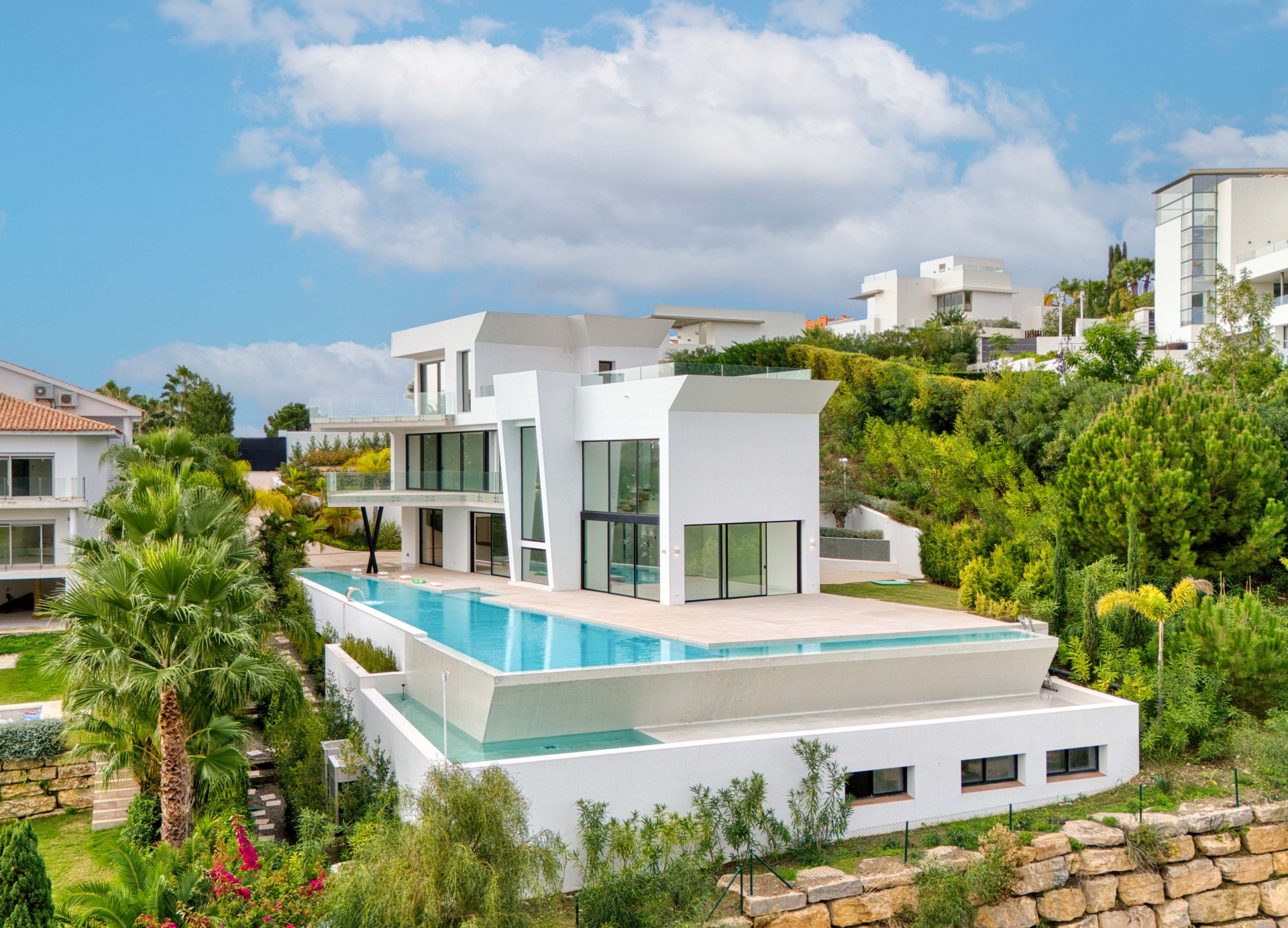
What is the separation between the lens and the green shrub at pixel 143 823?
1408 cm

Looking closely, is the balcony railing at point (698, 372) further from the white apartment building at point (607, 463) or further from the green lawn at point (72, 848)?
the green lawn at point (72, 848)

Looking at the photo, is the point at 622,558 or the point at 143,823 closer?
the point at 143,823

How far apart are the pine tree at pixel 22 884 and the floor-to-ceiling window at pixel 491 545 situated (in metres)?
17.7

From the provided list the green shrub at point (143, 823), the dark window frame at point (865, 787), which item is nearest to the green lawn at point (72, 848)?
the green shrub at point (143, 823)

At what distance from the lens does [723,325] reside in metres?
64.8

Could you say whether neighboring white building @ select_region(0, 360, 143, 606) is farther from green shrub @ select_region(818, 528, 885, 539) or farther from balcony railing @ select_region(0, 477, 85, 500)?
green shrub @ select_region(818, 528, 885, 539)

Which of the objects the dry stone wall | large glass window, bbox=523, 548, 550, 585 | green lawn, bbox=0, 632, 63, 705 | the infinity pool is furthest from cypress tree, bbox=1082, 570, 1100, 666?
green lawn, bbox=0, 632, 63, 705

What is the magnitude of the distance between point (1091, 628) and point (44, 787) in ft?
65.2

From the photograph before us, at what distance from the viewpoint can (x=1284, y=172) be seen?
47.6 metres

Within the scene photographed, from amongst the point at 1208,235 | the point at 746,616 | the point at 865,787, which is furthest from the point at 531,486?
the point at 1208,235

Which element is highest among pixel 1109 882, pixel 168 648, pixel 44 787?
pixel 168 648

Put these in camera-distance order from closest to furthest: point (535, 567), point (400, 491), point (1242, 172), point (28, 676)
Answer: point (28, 676)
point (535, 567)
point (400, 491)
point (1242, 172)

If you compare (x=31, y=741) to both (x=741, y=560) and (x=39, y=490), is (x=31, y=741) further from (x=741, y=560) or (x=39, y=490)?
(x=39, y=490)

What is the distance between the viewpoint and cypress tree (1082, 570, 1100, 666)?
19953 millimetres
